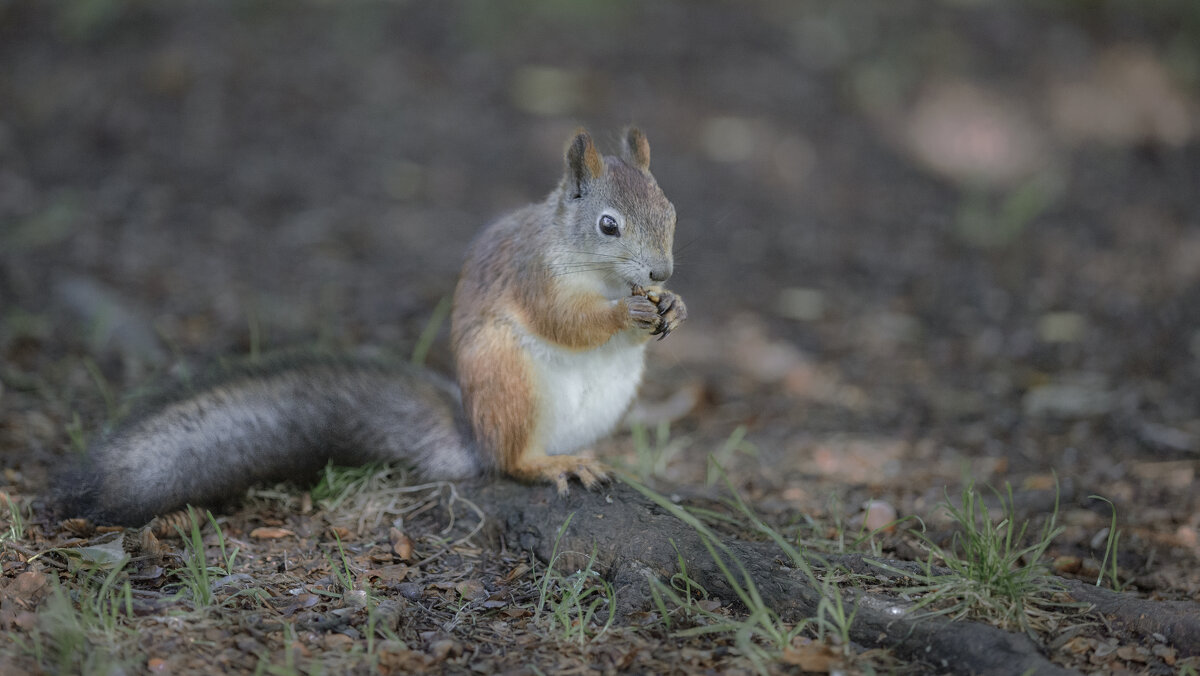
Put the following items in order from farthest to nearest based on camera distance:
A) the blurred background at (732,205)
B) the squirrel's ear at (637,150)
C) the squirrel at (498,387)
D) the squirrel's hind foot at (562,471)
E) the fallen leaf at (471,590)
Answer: the blurred background at (732,205) < the squirrel's ear at (637,150) < the squirrel's hind foot at (562,471) < the squirrel at (498,387) < the fallen leaf at (471,590)

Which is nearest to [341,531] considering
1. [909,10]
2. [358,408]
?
[358,408]

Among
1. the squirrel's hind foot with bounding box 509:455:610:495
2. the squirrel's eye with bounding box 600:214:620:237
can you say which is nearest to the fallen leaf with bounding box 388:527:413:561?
the squirrel's hind foot with bounding box 509:455:610:495

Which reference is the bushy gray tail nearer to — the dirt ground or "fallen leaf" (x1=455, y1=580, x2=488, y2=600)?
the dirt ground

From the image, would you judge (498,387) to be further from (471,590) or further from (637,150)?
(637,150)

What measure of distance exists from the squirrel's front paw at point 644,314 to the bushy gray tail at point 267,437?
544 millimetres

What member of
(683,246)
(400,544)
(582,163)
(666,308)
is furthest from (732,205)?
(400,544)

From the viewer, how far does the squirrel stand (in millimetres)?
2213

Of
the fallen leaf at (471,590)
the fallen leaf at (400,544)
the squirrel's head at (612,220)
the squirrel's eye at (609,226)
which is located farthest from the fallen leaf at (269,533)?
the squirrel's eye at (609,226)

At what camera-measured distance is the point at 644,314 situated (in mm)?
2250

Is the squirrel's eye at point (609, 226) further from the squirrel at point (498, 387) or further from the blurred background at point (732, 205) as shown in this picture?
the blurred background at point (732, 205)

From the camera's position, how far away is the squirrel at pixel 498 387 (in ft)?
7.26

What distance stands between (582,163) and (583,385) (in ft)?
1.73

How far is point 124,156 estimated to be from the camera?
4797 millimetres

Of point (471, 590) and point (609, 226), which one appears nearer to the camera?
point (471, 590)
